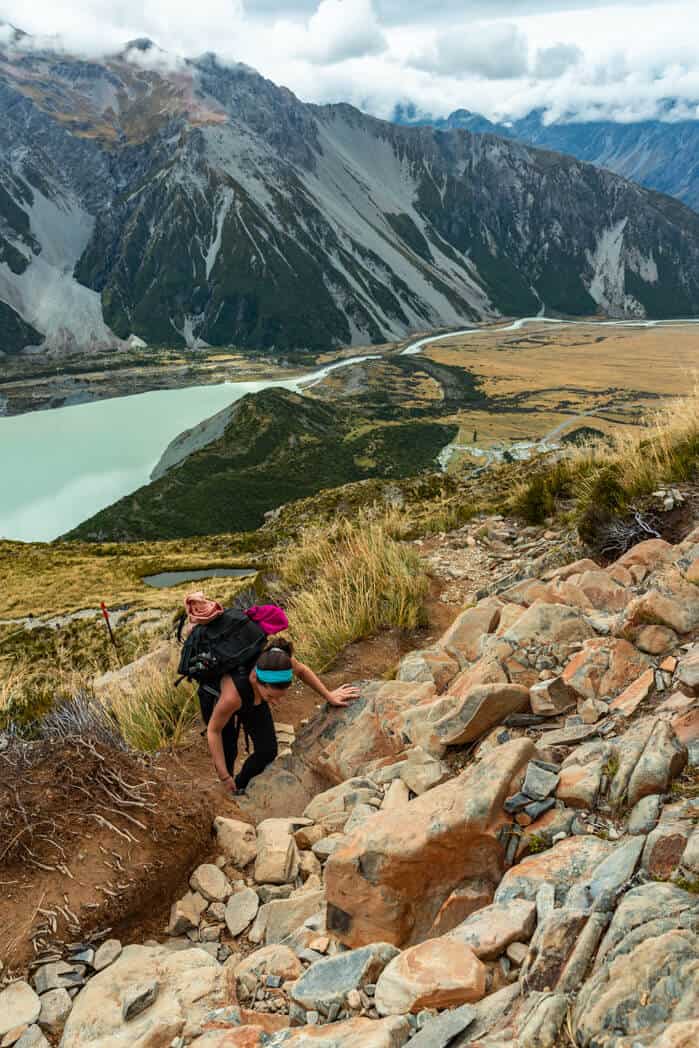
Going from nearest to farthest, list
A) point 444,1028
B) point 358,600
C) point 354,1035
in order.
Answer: point 444,1028, point 354,1035, point 358,600

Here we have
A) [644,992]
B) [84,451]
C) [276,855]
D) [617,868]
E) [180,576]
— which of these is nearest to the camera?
[644,992]

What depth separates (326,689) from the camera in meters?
6.63

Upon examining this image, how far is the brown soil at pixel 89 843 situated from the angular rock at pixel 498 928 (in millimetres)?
2268

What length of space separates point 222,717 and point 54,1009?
7.84ft

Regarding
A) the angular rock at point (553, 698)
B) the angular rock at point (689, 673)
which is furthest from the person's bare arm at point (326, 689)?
the angular rock at point (689, 673)

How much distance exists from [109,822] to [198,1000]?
4.96ft

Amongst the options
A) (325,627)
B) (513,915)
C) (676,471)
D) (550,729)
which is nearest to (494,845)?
(513,915)

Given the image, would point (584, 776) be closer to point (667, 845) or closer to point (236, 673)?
point (667, 845)

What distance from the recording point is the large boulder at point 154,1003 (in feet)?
10.6

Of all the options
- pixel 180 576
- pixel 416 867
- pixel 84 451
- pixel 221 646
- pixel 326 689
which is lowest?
pixel 180 576

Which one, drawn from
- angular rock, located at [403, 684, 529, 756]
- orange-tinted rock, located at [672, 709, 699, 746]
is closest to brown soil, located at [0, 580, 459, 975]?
angular rock, located at [403, 684, 529, 756]

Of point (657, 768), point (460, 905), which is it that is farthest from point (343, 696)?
→ point (657, 768)

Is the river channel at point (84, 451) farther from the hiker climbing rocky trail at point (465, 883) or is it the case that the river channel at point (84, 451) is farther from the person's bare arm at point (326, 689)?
the hiker climbing rocky trail at point (465, 883)

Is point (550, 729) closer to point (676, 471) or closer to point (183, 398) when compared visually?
point (676, 471)
